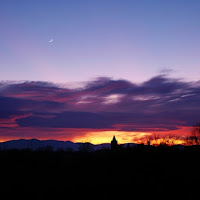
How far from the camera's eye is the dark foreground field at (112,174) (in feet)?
38.5

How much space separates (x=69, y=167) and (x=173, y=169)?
581 cm

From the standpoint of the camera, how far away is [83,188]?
1219 cm

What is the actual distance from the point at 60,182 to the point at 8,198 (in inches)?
98.4

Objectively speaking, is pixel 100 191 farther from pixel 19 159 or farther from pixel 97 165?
pixel 19 159

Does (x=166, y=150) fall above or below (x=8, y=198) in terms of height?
above

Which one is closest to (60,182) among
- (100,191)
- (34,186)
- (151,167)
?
(34,186)

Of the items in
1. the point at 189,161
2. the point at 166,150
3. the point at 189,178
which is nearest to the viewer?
the point at 189,178

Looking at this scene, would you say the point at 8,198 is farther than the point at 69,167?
No

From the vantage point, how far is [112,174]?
13.5m

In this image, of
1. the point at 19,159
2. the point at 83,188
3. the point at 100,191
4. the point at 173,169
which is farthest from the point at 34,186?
the point at 173,169

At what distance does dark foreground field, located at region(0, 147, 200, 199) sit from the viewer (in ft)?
38.5

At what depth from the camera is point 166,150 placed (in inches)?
687

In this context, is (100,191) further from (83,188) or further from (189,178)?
(189,178)

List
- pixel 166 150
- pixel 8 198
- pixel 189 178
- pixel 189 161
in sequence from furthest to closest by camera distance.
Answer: pixel 166 150, pixel 189 161, pixel 189 178, pixel 8 198
